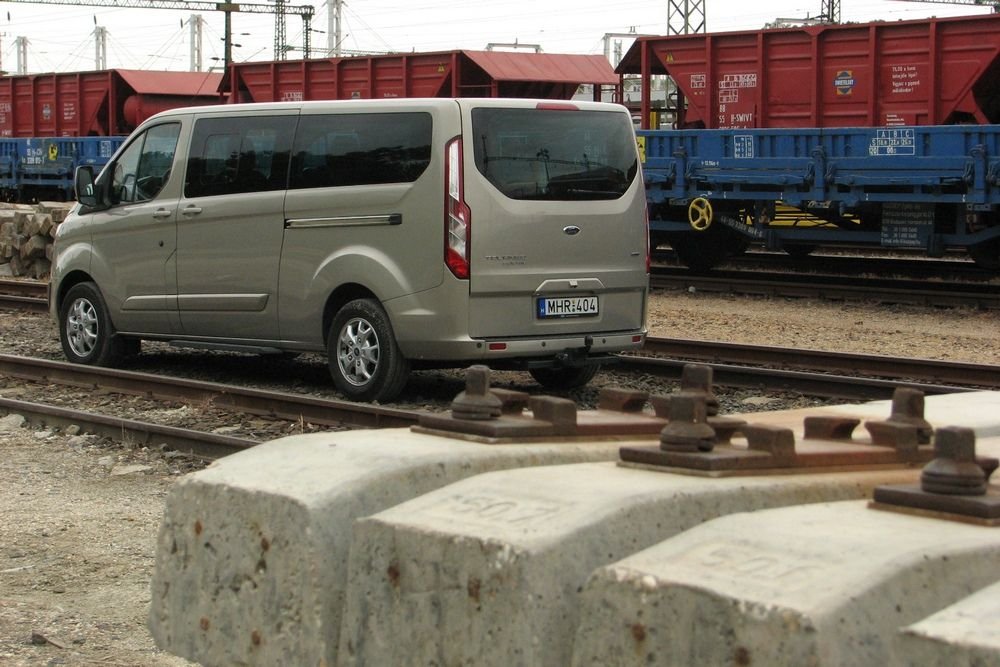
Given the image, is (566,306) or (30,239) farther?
(30,239)

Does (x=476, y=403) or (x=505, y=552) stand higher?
(x=476, y=403)

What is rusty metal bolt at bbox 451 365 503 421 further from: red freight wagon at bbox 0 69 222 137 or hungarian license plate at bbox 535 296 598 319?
red freight wagon at bbox 0 69 222 137

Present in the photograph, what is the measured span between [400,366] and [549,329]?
0.96 metres

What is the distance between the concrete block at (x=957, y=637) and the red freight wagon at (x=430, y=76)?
2302 cm

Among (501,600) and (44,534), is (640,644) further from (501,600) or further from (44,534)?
(44,534)

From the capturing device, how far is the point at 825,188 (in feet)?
58.3

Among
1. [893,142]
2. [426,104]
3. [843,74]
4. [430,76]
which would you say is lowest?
[426,104]

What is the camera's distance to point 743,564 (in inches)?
73.6

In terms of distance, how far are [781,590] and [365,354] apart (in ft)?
23.8

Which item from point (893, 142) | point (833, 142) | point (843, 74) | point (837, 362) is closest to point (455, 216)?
point (837, 362)

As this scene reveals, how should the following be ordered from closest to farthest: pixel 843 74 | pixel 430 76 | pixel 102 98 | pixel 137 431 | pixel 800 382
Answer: pixel 137 431 → pixel 800 382 → pixel 843 74 → pixel 430 76 → pixel 102 98

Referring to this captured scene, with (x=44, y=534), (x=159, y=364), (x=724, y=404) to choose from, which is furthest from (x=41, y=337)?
(x=44, y=534)

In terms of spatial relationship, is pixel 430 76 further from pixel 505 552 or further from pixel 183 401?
pixel 505 552

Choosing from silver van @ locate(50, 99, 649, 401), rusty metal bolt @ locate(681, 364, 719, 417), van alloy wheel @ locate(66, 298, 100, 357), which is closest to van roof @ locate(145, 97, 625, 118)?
silver van @ locate(50, 99, 649, 401)
